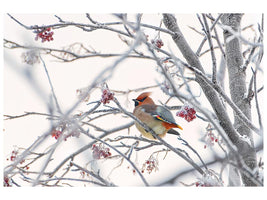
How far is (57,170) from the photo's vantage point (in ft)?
9.03

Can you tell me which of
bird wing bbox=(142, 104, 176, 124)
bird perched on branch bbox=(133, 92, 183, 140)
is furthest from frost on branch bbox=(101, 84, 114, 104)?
bird wing bbox=(142, 104, 176, 124)

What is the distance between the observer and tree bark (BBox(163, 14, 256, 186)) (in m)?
2.81

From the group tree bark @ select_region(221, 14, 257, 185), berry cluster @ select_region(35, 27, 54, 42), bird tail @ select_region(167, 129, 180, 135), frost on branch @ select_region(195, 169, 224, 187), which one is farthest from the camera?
bird tail @ select_region(167, 129, 180, 135)

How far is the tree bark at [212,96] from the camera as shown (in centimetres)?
281

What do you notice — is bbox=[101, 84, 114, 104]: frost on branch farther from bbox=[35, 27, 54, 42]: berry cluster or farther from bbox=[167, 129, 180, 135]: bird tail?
bbox=[167, 129, 180, 135]: bird tail

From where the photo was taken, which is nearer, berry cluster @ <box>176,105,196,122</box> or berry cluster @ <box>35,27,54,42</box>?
berry cluster @ <box>176,105,196,122</box>

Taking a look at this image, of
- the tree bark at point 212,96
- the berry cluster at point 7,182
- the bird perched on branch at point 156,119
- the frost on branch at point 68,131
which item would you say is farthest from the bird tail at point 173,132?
the berry cluster at point 7,182

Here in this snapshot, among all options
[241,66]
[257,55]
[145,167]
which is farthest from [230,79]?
[145,167]

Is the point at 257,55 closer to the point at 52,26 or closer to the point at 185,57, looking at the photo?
the point at 185,57

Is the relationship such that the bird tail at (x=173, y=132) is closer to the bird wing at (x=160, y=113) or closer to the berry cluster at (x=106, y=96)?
the bird wing at (x=160, y=113)

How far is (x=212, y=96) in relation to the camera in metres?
3.14

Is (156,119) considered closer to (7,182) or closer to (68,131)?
(68,131)

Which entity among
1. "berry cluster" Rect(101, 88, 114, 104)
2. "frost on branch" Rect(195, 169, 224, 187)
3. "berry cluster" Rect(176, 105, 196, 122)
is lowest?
"frost on branch" Rect(195, 169, 224, 187)

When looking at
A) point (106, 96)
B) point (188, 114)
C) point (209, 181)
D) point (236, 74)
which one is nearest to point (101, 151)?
point (106, 96)
